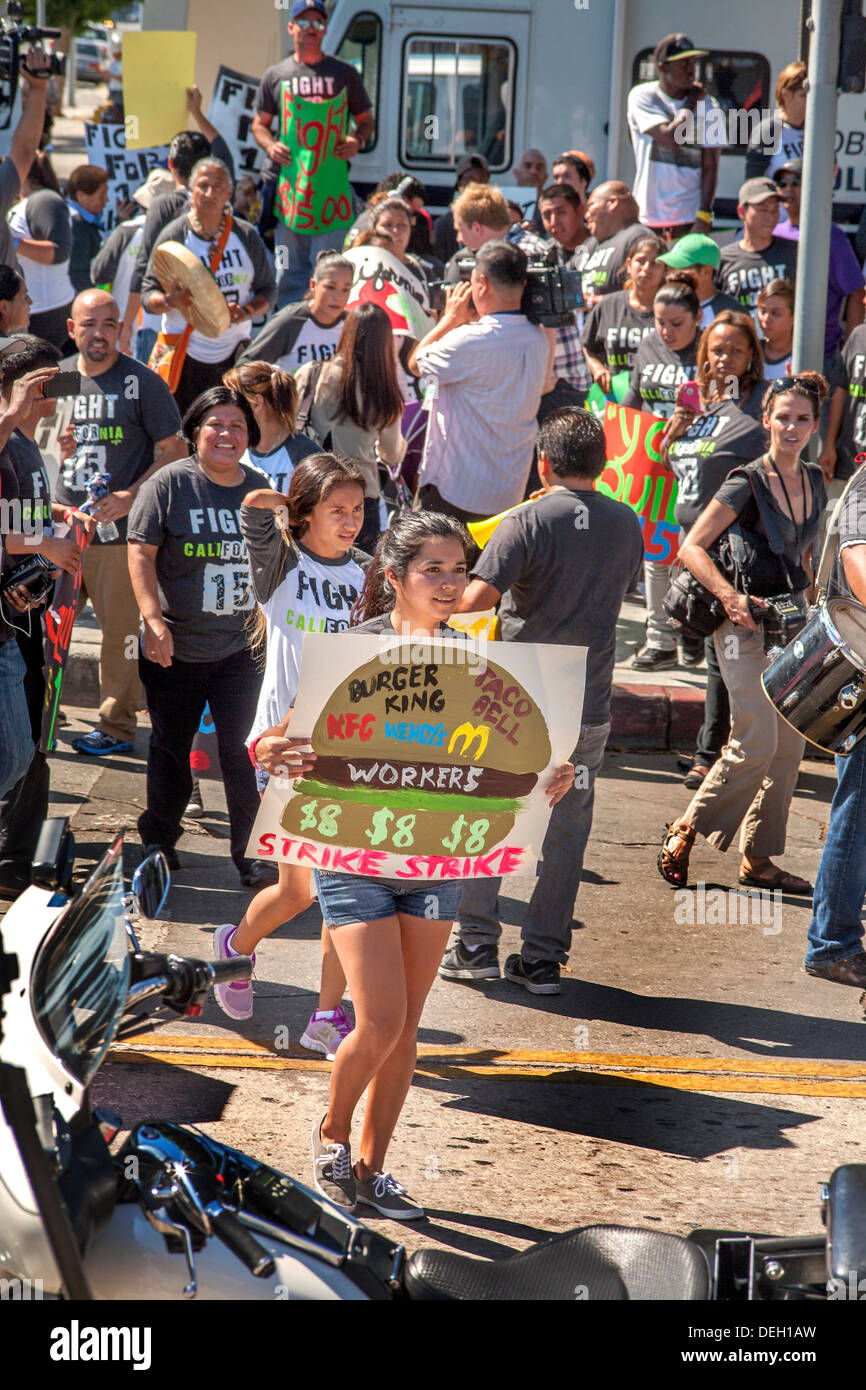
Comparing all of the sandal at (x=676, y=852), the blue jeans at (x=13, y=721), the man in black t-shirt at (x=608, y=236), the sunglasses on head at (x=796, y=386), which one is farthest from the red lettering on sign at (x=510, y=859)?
the man in black t-shirt at (x=608, y=236)

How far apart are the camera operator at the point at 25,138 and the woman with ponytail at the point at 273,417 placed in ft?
9.34

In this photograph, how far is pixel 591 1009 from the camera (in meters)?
5.23

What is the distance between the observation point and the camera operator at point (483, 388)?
7309mm

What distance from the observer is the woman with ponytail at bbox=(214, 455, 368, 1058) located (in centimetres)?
485

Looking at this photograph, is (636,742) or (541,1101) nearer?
(541,1101)

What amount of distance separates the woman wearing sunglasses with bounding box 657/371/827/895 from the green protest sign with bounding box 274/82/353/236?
6393 millimetres

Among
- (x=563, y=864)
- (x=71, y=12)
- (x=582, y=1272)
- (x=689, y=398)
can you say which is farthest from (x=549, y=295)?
(x=71, y=12)

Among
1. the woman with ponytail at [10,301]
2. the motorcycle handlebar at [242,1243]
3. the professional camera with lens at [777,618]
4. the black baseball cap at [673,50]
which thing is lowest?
the motorcycle handlebar at [242,1243]

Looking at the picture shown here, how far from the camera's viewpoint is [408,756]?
3.68m

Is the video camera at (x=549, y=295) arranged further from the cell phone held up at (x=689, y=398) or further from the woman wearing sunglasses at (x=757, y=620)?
the woman wearing sunglasses at (x=757, y=620)

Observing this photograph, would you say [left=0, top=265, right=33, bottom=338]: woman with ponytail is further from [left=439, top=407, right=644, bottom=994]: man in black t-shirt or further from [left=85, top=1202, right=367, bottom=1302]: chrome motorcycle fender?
[left=85, top=1202, right=367, bottom=1302]: chrome motorcycle fender
